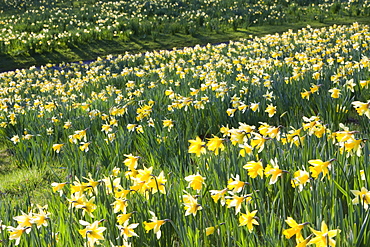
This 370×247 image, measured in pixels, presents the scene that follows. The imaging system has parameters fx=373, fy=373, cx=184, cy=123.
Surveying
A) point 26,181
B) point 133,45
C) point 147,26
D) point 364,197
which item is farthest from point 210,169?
point 147,26

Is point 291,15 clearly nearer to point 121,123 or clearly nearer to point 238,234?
point 121,123

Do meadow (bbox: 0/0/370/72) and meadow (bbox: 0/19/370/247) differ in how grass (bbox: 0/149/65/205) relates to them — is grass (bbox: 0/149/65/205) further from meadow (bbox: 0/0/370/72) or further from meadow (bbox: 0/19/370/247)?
meadow (bbox: 0/0/370/72)

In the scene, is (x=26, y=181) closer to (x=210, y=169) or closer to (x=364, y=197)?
(x=210, y=169)

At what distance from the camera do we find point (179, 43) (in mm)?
14227

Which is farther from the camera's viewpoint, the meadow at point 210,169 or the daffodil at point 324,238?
the meadow at point 210,169

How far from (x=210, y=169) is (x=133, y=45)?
489 inches

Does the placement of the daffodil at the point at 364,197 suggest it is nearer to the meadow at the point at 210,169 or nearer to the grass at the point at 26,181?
the meadow at the point at 210,169

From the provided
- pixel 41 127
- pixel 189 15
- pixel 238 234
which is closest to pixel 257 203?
pixel 238 234

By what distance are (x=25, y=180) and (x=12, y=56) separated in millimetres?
11295

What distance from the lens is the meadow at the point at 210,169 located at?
1.80 m

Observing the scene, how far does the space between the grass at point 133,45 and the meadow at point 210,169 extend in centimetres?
724

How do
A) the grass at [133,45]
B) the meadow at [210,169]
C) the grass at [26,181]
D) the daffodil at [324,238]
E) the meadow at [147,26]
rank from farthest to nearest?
1. the meadow at [147,26]
2. the grass at [133,45]
3. the grass at [26,181]
4. the meadow at [210,169]
5. the daffodil at [324,238]

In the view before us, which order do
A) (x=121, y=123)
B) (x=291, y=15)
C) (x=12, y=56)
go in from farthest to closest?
(x=291, y=15)
(x=12, y=56)
(x=121, y=123)

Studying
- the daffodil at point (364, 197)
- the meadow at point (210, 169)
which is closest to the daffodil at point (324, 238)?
the meadow at point (210, 169)
